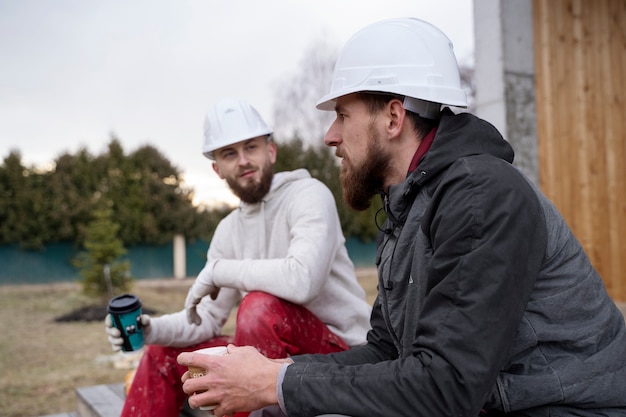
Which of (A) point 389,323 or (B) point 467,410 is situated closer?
(B) point 467,410

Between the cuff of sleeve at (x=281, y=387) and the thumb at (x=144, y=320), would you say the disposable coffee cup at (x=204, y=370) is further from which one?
the thumb at (x=144, y=320)

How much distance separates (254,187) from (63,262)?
1577 cm

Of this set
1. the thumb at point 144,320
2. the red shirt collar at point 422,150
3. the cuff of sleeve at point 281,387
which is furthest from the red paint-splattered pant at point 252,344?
the red shirt collar at point 422,150

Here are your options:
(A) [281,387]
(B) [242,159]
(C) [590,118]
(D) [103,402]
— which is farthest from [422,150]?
(C) [590,118]

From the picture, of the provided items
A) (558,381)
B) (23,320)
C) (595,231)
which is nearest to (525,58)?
A: (595,231)

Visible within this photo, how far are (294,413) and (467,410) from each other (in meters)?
0.40

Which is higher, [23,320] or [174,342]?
[174,342]

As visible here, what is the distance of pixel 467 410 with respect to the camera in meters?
1.33

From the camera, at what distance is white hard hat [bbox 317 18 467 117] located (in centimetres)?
171

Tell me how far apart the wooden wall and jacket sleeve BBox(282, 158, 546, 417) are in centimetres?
388

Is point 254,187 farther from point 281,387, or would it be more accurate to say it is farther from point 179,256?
point 179,256

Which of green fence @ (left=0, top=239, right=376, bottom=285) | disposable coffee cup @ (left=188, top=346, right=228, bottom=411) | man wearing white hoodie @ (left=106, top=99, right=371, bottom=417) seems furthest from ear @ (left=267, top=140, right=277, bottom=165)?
green fence @ (left=0, top=239, right=376, bottom=285)

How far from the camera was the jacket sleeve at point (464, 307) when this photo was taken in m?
1.31

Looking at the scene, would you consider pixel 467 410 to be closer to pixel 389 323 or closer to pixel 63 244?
pixel 389 323
